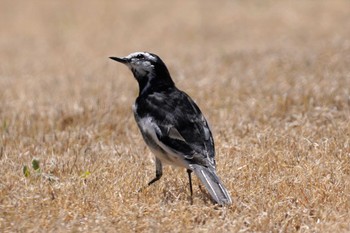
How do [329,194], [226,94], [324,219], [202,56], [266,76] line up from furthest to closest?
[202,56] → [266,76] → [226,94] → [329,194] → [324,219]

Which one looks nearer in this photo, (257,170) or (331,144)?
(257,170)

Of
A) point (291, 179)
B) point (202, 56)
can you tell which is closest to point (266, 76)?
point (202, 56)

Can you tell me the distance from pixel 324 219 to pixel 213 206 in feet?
2.86

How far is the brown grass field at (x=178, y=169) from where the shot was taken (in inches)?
226

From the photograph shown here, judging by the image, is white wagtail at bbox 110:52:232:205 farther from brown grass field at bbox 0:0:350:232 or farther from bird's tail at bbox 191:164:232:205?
brown grass field at bbox 0:0:350:232

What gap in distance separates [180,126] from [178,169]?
1126mm

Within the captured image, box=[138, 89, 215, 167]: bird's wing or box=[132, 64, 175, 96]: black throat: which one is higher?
box=[132, 64, 175, 96]: black throat

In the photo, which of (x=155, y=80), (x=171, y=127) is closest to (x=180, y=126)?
(x=171, y=127)

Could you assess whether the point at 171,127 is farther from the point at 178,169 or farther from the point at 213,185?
the point at 178,169

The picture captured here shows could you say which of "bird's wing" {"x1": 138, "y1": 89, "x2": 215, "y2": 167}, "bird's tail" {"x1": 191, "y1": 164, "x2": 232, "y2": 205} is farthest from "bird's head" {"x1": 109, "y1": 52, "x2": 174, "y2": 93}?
"bird's tail" {"x1": 191, "y1": 164, "x2": 232, "y2": 205}

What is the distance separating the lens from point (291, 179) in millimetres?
6609

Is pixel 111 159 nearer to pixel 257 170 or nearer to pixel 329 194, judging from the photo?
pixel 257 170

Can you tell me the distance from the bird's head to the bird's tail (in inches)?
52.8

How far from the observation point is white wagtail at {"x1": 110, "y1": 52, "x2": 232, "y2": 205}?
6.16m
